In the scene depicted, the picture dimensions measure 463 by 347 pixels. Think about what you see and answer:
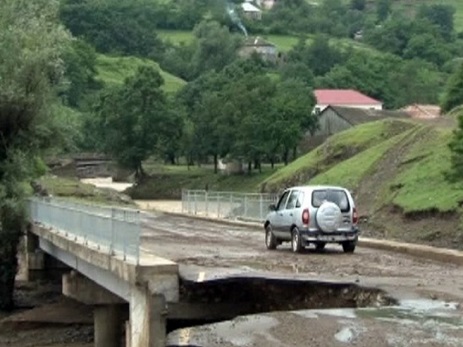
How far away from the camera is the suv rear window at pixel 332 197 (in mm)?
27891

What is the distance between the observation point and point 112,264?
19.8 metres

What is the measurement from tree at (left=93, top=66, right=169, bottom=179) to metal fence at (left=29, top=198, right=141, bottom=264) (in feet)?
237

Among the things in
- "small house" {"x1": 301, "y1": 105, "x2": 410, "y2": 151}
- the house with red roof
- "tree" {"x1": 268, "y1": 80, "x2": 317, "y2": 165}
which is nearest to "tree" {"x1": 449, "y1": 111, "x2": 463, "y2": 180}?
"tree" {"x1": 268, "y1": 80, "x2": 317, "y2": 165}

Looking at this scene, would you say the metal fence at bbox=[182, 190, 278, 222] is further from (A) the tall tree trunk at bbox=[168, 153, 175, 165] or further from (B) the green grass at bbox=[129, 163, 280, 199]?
(A) the tall tree trunk at bbox=[168, 153, 175, 165]

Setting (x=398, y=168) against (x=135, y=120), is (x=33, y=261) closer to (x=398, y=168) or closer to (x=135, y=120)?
(x=398, y=168)

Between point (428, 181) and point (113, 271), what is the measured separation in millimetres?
23406

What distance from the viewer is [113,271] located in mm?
19906

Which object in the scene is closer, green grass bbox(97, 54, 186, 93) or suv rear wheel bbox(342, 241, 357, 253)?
suv rear wheel bbox(342, 241, 357, 253)

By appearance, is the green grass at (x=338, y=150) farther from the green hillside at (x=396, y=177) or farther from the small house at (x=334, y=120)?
the small house at (x=334, y=120)

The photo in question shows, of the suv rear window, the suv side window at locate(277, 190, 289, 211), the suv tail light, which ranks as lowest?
the suv tail light

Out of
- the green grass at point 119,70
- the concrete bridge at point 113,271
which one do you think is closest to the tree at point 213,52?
the green grass at point 119,70

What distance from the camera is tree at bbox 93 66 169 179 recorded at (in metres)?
104

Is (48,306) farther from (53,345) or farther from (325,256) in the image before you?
(325,256)

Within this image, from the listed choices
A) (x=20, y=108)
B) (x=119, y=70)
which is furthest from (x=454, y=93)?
(x=119, y=70)
